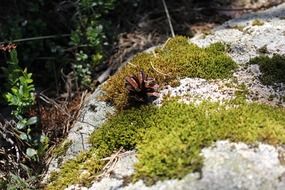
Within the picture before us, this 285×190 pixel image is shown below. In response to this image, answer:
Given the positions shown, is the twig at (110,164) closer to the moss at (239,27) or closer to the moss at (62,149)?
the moss at (62,149)

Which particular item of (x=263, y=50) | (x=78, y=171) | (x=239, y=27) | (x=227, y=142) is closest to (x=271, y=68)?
(x=263, y=50)

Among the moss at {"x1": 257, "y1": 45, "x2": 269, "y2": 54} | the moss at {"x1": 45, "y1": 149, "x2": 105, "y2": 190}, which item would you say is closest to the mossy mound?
the moss at {"x1": 45, "y1": 149, "x2": 105, "y2": 190}

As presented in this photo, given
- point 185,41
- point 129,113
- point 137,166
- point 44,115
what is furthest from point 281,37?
point 44,115

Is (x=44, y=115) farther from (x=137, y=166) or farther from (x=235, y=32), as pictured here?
Answer: (x=235, y=32)

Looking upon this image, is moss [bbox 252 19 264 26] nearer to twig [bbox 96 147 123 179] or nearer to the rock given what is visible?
the rock

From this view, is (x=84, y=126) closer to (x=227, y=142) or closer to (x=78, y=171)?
(x=78, y=171)

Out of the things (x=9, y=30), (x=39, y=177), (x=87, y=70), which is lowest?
(x=39, y=177)
